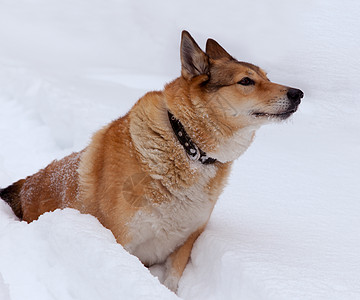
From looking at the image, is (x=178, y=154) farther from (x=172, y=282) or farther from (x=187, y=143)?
(x=172, y=282)

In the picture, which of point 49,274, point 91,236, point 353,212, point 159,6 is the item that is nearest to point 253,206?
point 353,212

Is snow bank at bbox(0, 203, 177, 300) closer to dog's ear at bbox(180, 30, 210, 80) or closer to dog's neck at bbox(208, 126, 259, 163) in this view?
dog's neck at bbox(208, 126, 259, 163)

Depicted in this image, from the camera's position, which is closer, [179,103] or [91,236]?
[91,236]

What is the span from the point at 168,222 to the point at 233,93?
3.03 ft

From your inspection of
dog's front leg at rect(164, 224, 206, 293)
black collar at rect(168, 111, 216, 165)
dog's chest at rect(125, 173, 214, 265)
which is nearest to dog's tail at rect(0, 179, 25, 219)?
dog's chest at rect(125, 173, 214, 265)

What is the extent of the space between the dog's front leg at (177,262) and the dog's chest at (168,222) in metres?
0.04

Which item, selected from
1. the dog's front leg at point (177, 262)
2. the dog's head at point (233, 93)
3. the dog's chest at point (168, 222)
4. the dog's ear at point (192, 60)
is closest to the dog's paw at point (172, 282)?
the dog's front leg at point (177, 262)

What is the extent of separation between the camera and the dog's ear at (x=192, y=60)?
2.85 m

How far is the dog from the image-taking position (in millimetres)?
2689

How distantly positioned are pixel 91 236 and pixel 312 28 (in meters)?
7.65

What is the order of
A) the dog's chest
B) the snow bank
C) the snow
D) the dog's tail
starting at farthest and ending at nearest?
the dog's tail < the dog's chest < the snow < the snow bank

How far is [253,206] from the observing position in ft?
11.6

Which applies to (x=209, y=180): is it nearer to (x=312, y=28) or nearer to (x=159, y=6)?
(x=312, y=28)

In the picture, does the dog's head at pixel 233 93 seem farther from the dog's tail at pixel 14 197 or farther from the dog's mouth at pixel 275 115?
the dog's tail at pixel 14 197
